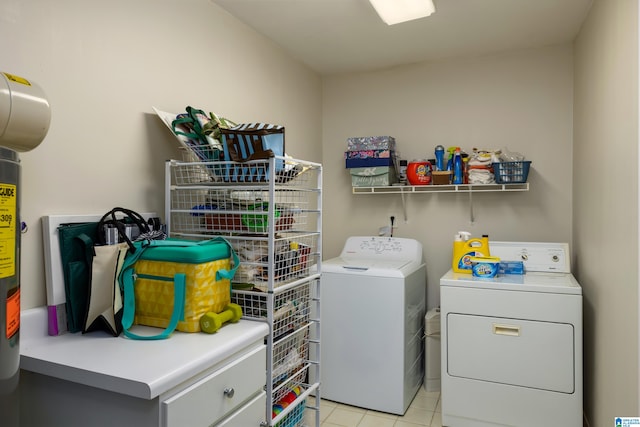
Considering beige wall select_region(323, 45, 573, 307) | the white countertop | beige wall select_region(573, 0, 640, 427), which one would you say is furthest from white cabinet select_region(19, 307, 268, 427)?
beige wall select_region(323, 45, 573, 307)

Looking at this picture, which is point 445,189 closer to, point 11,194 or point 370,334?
point 370,334

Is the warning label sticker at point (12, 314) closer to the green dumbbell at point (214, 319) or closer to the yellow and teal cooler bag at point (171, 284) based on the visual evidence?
the yellow and teal cooler bag at point (171, 284)

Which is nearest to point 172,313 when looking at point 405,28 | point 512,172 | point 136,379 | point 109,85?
point 136,379

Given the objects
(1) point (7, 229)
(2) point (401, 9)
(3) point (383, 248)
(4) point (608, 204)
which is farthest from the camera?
(3) point (383, 248)

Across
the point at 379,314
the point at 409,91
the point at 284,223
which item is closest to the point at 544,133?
the point at 409,91

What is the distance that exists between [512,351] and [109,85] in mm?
2386

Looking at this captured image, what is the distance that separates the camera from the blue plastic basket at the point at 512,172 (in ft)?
9.42

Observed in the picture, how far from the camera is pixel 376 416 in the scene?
8.78ft

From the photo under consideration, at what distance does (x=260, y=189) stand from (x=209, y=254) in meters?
0.34

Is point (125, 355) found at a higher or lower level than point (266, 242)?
lower

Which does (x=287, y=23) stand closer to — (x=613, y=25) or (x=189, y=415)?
(x=613, y=25)

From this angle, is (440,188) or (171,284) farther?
(440,188)

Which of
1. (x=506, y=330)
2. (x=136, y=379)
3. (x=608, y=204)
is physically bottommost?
(x=506, y=330)

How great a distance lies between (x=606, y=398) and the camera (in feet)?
6.58
